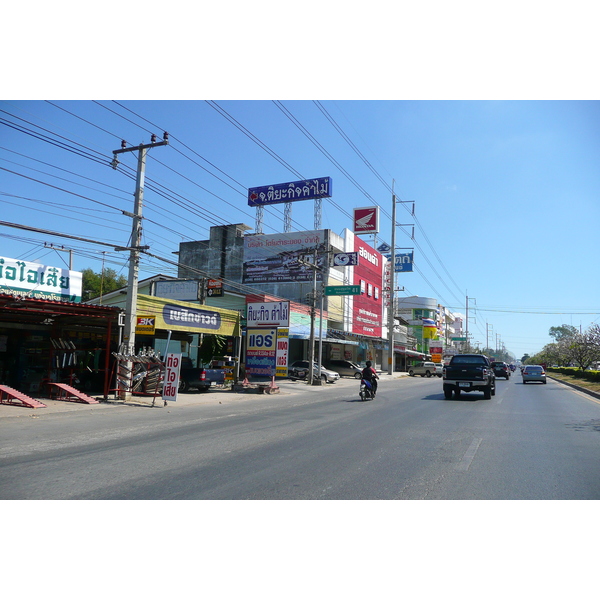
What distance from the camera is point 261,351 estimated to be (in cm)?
2503

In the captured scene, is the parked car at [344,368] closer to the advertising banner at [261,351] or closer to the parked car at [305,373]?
the parked car at [305,373]

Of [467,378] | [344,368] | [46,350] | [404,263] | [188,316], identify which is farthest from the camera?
[404,263]

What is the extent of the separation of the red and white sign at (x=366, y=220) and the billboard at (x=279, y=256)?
24.8 ft

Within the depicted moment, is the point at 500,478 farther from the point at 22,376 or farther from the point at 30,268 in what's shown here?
the point at 22,376

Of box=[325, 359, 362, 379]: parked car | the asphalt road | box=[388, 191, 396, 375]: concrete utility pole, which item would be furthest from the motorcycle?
box=[388, 191, 396, 375]: concrete utility pole

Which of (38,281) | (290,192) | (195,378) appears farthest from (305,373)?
(38,281)

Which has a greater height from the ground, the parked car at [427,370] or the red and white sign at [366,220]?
the red and white sign at [366,220]

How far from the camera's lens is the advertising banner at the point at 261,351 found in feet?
80.8

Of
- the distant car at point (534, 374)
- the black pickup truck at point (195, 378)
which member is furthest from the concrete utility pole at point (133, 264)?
the distant car at point (534, 374)

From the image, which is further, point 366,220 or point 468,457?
point 366,220

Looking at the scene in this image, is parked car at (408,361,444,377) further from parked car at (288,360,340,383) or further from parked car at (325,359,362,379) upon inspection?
parked car at (288,360,340,383)

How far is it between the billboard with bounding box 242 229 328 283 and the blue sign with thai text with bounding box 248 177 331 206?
368cm

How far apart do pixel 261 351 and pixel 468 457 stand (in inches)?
679

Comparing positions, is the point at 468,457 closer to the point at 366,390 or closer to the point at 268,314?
the point at 366,390
